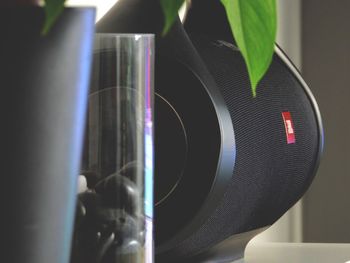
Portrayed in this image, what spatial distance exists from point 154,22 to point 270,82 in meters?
0.20

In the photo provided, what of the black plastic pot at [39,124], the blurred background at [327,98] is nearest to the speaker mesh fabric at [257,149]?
the black plastic pot at [39,124]

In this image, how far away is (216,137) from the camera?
0.70 metres

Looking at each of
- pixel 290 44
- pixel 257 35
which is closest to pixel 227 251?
pixel 257 35

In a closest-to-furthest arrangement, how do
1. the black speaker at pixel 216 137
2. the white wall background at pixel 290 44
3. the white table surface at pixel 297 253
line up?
the black speaker at pixel 216 137 → the white table surface at pixel 297 253 → the white wall background at pixel 290 44

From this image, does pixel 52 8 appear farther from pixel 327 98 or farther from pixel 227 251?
pixel 327 98

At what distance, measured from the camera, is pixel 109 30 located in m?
0.71

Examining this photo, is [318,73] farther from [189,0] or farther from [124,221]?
[124,221]

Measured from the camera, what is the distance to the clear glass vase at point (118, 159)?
21.2 inches

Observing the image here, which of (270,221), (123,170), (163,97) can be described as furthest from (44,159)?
(270,221)

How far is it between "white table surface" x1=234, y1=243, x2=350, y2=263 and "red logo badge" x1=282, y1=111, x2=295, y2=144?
5.2 inches

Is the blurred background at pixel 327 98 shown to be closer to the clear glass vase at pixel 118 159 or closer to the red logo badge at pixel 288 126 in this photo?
the red logo badge at pixel 288 126

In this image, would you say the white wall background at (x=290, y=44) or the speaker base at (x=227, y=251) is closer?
the speaker base at (x=227, y=251)

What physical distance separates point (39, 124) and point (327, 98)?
1.93 m

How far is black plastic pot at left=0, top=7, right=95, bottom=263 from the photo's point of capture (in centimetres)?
38
